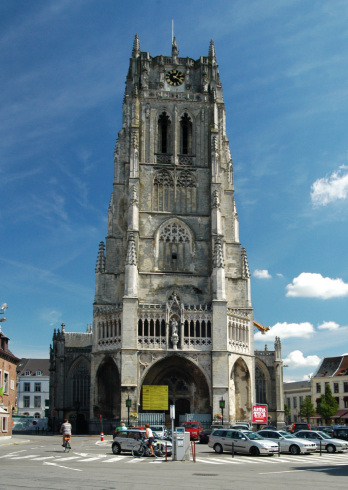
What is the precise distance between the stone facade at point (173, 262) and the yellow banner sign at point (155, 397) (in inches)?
33.3

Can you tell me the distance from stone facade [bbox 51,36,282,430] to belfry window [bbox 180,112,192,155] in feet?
0.38

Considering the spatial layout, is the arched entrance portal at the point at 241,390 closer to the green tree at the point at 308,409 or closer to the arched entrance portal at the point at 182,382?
the arched entrance portal at the point at 182,382

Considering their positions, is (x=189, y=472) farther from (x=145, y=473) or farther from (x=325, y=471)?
(x=325, y=471)

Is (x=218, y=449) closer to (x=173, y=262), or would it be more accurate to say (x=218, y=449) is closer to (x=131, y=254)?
(x=131, y=254)

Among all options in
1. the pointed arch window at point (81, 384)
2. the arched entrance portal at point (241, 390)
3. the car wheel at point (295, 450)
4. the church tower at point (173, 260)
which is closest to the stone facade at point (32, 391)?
the pointed arch window at point (81, 384)

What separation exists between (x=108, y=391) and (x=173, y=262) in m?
13.6

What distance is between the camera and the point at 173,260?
5497cm

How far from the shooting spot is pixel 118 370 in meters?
48.4

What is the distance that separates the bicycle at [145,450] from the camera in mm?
26219

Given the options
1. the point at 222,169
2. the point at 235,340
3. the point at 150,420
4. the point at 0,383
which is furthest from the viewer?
the point at 222,169

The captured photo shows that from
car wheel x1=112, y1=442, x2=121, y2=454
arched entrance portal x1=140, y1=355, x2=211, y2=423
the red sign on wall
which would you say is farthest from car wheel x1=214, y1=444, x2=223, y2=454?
arched entrance portal x1=140, y1=355, x2=211, y2=423

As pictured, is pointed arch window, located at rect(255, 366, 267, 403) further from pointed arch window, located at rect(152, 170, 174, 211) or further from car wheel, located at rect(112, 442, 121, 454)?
car wheel, located at rect(112, 442, 121, 454)

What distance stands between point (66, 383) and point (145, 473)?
43.2 metres

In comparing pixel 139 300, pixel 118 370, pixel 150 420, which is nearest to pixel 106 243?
pixel 139 300
